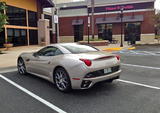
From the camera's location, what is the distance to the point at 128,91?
205 inches

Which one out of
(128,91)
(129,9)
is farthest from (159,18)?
(128,91)

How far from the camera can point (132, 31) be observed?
103 feet

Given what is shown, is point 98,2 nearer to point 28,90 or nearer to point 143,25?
point 143,25

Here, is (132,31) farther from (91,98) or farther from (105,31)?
(91,98)

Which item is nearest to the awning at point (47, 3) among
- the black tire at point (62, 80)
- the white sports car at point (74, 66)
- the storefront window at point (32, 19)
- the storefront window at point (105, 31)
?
the storefront window at point (32, 19)

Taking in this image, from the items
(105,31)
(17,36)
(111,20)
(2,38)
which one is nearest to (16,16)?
(17,36)

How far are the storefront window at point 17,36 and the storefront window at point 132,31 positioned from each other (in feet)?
60.0

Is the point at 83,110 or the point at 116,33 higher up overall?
the point at 116,33

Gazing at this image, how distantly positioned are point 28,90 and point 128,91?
3.12 m

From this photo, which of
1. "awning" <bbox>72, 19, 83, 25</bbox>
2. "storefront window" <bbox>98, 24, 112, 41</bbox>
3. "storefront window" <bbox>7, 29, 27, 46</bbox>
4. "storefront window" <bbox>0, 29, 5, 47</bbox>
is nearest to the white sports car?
"storefront window" <bbox>0, 29, 5, 47</bbox>

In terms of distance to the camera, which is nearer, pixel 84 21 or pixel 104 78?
pixel 104 78

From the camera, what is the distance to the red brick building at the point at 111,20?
100 ft

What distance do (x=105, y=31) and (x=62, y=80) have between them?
29.1 m

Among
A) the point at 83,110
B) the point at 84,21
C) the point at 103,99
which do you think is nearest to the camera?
the point at 83,110
